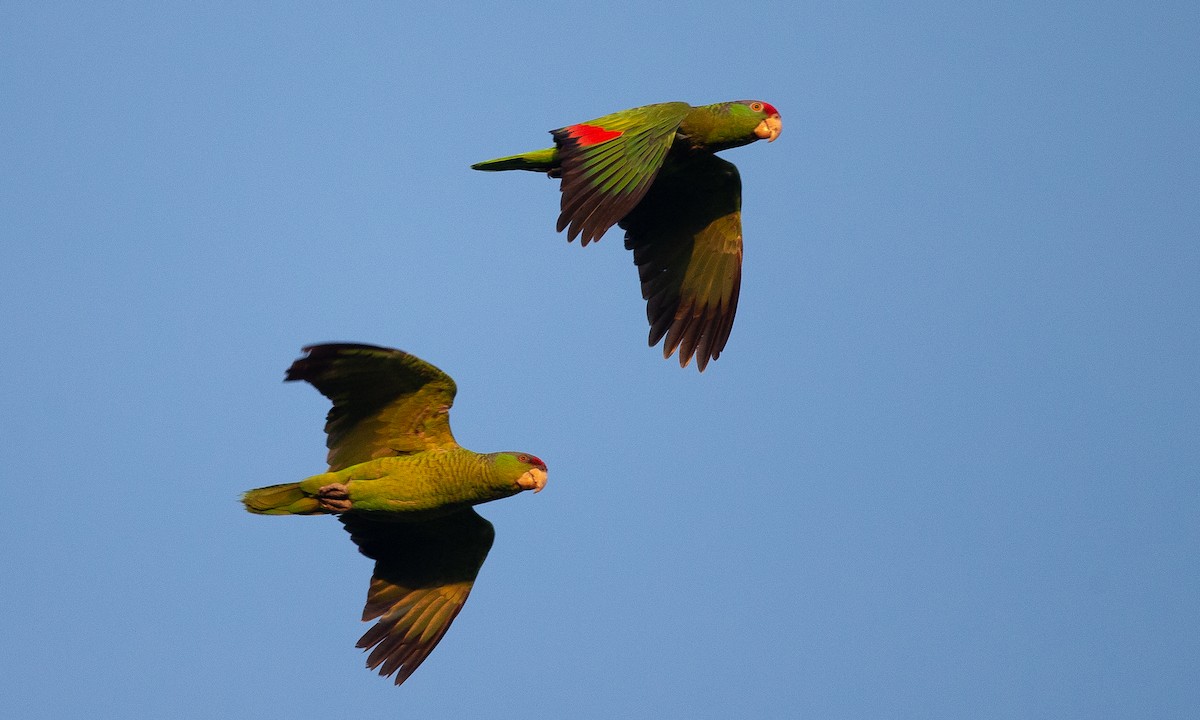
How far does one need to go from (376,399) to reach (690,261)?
4.13 m

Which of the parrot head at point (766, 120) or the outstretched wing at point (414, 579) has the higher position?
the parrot head at point (766, 120)

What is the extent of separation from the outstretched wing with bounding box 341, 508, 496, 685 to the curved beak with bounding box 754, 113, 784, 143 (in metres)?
4.25

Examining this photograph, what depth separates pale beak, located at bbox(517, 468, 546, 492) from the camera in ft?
38.7

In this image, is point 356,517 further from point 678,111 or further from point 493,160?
point 678,111

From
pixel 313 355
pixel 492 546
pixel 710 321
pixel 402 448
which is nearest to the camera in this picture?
pixel 313 355

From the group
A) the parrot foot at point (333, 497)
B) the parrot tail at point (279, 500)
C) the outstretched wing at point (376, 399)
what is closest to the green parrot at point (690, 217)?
the outstretched wing at point (376, 399)

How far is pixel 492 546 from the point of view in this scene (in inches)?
521

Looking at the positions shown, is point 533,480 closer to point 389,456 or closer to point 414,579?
point 389,456

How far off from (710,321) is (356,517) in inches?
163

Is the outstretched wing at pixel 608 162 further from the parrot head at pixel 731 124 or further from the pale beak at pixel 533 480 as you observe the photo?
the pale beak at pixel 533 480

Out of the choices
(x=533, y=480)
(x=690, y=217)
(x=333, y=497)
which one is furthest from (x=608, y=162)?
(x=333, y=497)

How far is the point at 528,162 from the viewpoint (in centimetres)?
1380

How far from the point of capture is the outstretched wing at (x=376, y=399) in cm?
1152

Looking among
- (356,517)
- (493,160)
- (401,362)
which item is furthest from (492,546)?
(493,160)
